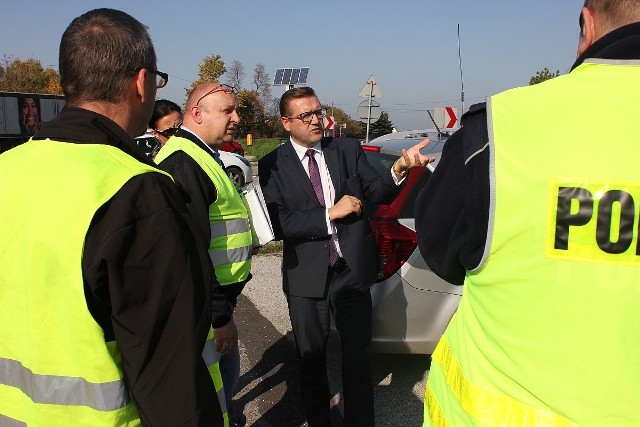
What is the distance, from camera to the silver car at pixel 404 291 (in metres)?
3.38

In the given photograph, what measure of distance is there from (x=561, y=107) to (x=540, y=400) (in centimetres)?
65

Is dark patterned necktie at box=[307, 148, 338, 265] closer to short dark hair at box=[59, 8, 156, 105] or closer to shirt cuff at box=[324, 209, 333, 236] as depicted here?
shirt cuff at box=[324, 209, 333, 236]

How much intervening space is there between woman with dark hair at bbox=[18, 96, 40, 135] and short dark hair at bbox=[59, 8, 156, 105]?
24674 millimetres

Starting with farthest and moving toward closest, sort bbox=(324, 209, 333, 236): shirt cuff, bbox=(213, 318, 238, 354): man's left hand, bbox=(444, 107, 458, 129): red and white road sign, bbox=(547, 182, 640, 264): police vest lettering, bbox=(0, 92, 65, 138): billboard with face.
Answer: bbox=(0, 92, 65, 138): billboard with face, bbox=(444, 107, 458, 129): red and white road sign, bbox=(324, 209, 333, 236): shirt cuff, bbox=(213, 318, 238, 354): man's left hand, bbox=(547, 182, 640, 264): police vest lettering

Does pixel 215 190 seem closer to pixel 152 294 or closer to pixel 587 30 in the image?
pixel 152 294

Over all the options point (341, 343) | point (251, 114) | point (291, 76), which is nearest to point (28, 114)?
point (291, 76)

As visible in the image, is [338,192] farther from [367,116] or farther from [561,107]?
[367,116]

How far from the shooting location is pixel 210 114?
286cm

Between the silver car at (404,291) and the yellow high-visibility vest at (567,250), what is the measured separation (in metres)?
2.05

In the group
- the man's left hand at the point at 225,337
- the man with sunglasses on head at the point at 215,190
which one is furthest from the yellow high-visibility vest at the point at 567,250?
the man's left hand at the point at 225,337

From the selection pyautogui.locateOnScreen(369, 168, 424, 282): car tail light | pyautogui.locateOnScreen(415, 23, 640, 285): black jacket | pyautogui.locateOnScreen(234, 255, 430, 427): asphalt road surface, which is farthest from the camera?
pyautogui.locateOnScreen(234, 255, 430, 427): asphalt road surface

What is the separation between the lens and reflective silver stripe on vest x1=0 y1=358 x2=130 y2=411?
132 cm

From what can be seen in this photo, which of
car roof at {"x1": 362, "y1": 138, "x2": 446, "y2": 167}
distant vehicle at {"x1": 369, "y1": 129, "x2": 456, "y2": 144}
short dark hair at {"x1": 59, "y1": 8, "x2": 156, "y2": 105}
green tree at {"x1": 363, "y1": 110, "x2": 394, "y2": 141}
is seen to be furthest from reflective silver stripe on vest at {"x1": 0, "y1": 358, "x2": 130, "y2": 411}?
green tree at {"x1": 363, "y1": 110, "x2": 394, "y2": 141}

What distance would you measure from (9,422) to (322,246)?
1.88 meters
